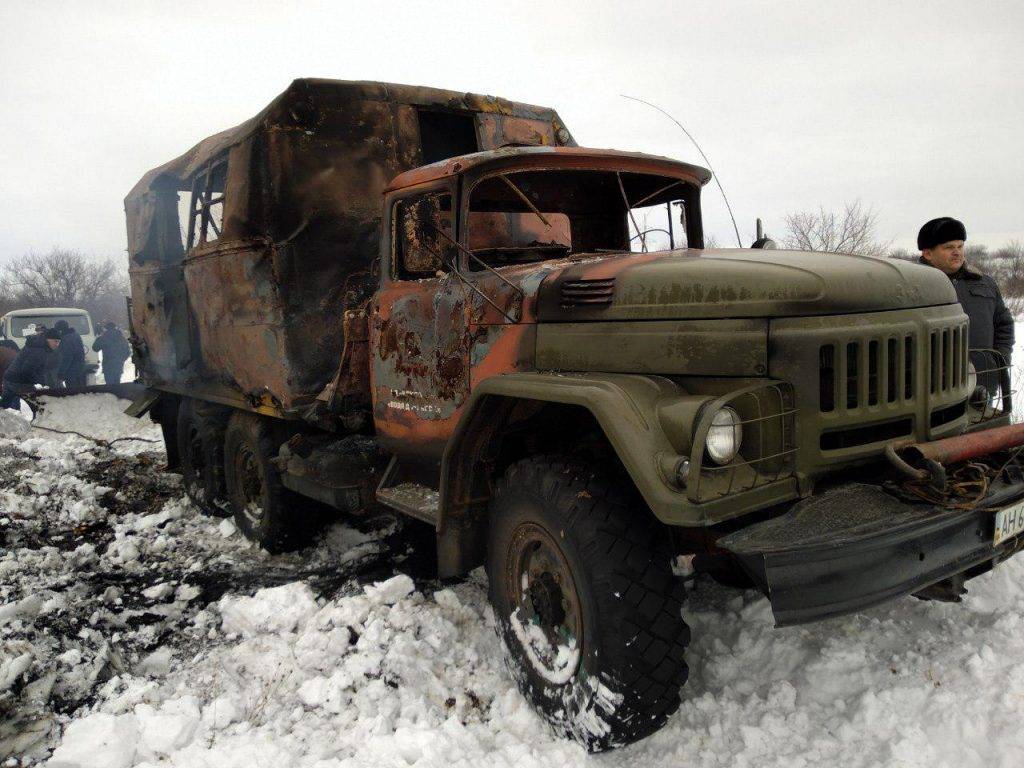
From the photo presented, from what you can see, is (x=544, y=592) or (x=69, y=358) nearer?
(x=544, y=592)


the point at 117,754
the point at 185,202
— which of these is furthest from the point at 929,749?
the point at 185,202

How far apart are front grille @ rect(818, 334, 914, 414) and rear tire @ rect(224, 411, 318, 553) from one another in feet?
12.1

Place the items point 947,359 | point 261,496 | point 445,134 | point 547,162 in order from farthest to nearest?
point 261,496
point 445,134
point 547,162
point 947,359

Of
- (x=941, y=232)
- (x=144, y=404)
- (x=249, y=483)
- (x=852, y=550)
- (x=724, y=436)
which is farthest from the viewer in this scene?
(x=144, y=404)

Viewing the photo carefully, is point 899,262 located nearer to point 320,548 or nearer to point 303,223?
point 303,223

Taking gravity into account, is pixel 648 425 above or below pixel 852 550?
above

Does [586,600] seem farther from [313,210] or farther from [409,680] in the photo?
[313,210]

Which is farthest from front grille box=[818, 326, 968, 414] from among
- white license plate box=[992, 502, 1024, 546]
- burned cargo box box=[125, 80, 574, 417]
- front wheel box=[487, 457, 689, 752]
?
burned cargo box box=[125, 80, 574, 417]

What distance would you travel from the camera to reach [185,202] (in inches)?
236

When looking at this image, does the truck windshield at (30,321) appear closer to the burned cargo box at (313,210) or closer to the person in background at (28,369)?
the person in background at (28,369)

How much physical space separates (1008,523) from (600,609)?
1403 millimetres

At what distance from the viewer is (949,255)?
456 centimetres

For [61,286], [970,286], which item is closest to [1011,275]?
[970,286]

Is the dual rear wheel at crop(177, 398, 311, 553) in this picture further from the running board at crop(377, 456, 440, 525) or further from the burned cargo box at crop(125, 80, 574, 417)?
the running board at crop(377, 456, 440, 525)
